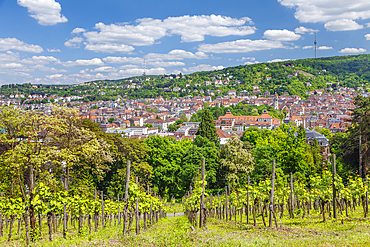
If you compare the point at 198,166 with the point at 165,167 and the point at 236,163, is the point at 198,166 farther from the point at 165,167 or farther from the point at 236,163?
the point at 236,163

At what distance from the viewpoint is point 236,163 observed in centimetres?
3216

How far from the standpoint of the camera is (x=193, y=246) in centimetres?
888

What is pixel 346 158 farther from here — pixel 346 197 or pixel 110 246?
pixel 110 246

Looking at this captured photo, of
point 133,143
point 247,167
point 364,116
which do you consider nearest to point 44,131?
point 133,143

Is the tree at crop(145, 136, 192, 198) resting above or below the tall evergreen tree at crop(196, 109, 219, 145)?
below

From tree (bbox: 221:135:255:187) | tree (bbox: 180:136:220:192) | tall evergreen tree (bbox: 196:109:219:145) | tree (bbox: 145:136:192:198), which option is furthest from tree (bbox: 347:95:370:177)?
tall evergreen tree (bbox: 196:109:219:145)

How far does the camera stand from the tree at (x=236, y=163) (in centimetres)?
3112

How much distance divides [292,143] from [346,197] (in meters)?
15.9

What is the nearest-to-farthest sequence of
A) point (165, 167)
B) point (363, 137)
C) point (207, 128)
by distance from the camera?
1. point (363, 137)
2. point (165, 167)
3. point (207, 128)

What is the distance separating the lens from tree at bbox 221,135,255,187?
31.1 metres

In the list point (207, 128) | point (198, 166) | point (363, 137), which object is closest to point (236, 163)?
point (198, 166)

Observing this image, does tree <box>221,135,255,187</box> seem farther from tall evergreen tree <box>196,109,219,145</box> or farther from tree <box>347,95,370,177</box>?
tall evergreen tree <box>196,109,219,145</box>

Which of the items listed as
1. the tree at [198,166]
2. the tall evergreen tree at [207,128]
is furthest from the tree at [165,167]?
the tall evergreen tree at [207,128]

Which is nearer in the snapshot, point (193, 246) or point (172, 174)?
point (193, 246)
